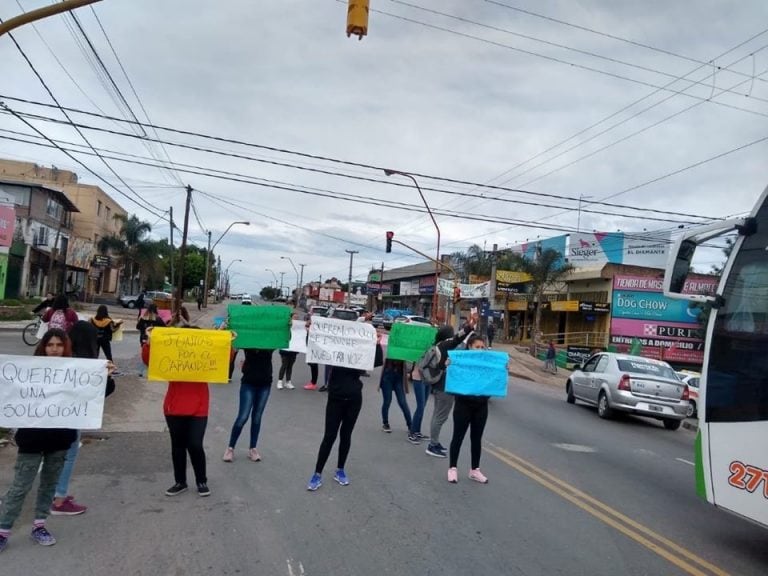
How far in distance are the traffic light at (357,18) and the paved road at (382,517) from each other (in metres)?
5.17

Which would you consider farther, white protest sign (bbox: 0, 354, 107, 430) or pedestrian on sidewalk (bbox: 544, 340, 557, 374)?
pedestrian on sidewalk (bbox: 544, 340, 557, 374)

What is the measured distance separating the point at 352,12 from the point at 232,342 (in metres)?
4.10

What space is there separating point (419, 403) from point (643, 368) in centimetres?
746

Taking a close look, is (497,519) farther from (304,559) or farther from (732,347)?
(732,347)

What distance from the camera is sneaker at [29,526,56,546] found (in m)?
4.89

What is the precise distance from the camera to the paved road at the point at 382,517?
16.0 feet

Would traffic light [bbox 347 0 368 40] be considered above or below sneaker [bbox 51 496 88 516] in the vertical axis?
above

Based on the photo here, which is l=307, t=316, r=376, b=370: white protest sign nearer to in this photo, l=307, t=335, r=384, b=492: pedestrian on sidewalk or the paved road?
l=307, t=335, r=384, b=492: pedestrian on sidewalk

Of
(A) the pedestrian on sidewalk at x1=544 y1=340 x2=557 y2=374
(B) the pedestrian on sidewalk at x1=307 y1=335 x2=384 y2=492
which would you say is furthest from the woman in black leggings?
(A) the pedestrian on sidewalk at x1=544 y1=340 x2=557 y2=374

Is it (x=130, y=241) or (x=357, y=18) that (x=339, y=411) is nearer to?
(x=357, y=18)

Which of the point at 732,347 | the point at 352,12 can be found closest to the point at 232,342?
the point at 352,12

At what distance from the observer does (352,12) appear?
771 cm

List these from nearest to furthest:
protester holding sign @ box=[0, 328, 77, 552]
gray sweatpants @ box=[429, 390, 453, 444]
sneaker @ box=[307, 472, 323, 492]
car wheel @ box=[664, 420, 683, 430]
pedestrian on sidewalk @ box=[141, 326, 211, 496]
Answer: protester holding sign @ box=[0, 328, 77, 552] < pedestrian on sidewalk @ box=[141, 326, 211, 496] < sneaker @ box=[307, 472, 323, 492] < gray sweatpants @ box=[429, 390, 453, 444] < car wheel @ box=[664, 420, 683, 430]

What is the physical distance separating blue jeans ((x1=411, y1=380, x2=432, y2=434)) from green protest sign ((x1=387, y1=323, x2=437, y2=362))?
46 centimetres
